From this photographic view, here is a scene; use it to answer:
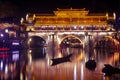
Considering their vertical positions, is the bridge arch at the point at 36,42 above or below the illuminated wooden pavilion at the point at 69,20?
below

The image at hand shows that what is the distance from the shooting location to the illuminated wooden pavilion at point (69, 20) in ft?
268

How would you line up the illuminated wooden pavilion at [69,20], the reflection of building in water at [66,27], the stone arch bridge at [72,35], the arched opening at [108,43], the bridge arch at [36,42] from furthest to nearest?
1. the bridge arch at [36,42]
2. the arched opening at [108,43]
3. the stone arch bridge at [72,35]
4. the illuminated wooden pavilion at [69,20]
5. the reflection of building in water at [66,27]

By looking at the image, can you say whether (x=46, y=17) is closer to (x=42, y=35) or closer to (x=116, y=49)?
(x=42, y=35)

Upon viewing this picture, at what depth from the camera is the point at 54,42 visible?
84.1m

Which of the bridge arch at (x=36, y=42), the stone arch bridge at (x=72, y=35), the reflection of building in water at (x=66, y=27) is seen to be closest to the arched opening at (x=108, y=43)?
the stone arch bridge at (x=72, y=35)

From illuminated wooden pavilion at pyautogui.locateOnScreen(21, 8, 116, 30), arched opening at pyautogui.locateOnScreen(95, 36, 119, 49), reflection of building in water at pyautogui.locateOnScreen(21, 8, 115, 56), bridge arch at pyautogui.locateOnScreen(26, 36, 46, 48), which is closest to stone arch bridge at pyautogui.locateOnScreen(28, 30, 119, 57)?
reflection of building in water at pyautogui.locateOnScreen(21, 8, 115, 56)

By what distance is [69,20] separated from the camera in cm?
8469

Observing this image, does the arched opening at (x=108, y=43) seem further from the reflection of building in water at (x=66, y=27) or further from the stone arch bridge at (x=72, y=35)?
the reflection of building in water at (x=66, y=27)

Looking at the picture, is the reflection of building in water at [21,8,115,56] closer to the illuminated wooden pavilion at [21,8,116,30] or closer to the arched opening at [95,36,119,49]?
the illuminated wooden pavilion at [21,8,116,30]

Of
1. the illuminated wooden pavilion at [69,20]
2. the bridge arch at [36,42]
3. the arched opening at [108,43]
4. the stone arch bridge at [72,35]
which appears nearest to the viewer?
the illuminated wooden pavilion at [69,20]

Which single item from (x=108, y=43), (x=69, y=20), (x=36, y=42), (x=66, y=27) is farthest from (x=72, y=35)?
(x=36, y=42)

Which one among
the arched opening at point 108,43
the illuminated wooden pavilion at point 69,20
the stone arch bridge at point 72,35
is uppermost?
the illuminated wooden pavilion at point 69,20

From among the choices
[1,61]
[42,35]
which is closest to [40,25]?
[42,35]

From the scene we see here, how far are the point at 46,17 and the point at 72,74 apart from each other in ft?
141
